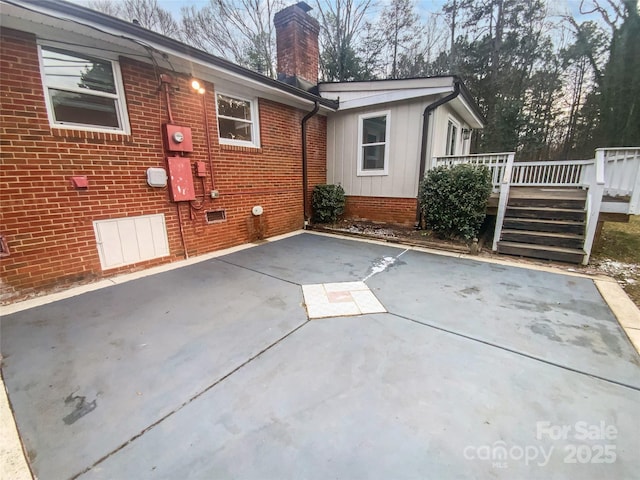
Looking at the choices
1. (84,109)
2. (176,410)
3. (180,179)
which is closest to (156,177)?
(180,179)

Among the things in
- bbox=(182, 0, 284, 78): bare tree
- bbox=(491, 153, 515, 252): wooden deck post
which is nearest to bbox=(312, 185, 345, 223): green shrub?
bbox=(491, 153, 515, 252): wooden deck post

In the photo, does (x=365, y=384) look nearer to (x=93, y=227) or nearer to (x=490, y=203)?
(x=93, y=227)

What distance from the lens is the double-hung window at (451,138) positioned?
289 inches

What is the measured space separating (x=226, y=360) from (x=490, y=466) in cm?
174

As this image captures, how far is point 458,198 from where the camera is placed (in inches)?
198

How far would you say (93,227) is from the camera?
141 inches

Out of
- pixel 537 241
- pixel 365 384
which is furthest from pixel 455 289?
pixel 537 241

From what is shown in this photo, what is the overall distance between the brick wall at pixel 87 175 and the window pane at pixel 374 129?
2.65m

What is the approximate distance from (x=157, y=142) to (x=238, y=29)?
11.7m

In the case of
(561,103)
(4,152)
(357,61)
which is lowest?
(4,152)

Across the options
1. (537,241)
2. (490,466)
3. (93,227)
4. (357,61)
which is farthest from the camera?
(357,61)

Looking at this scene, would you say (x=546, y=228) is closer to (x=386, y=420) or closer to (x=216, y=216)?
(x=386, y=420)

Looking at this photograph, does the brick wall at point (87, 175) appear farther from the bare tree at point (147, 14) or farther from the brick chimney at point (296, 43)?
the bare tree at point (147, 14)

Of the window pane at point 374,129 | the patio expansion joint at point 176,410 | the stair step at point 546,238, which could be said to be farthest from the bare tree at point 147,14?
the stair step at point 546,238
